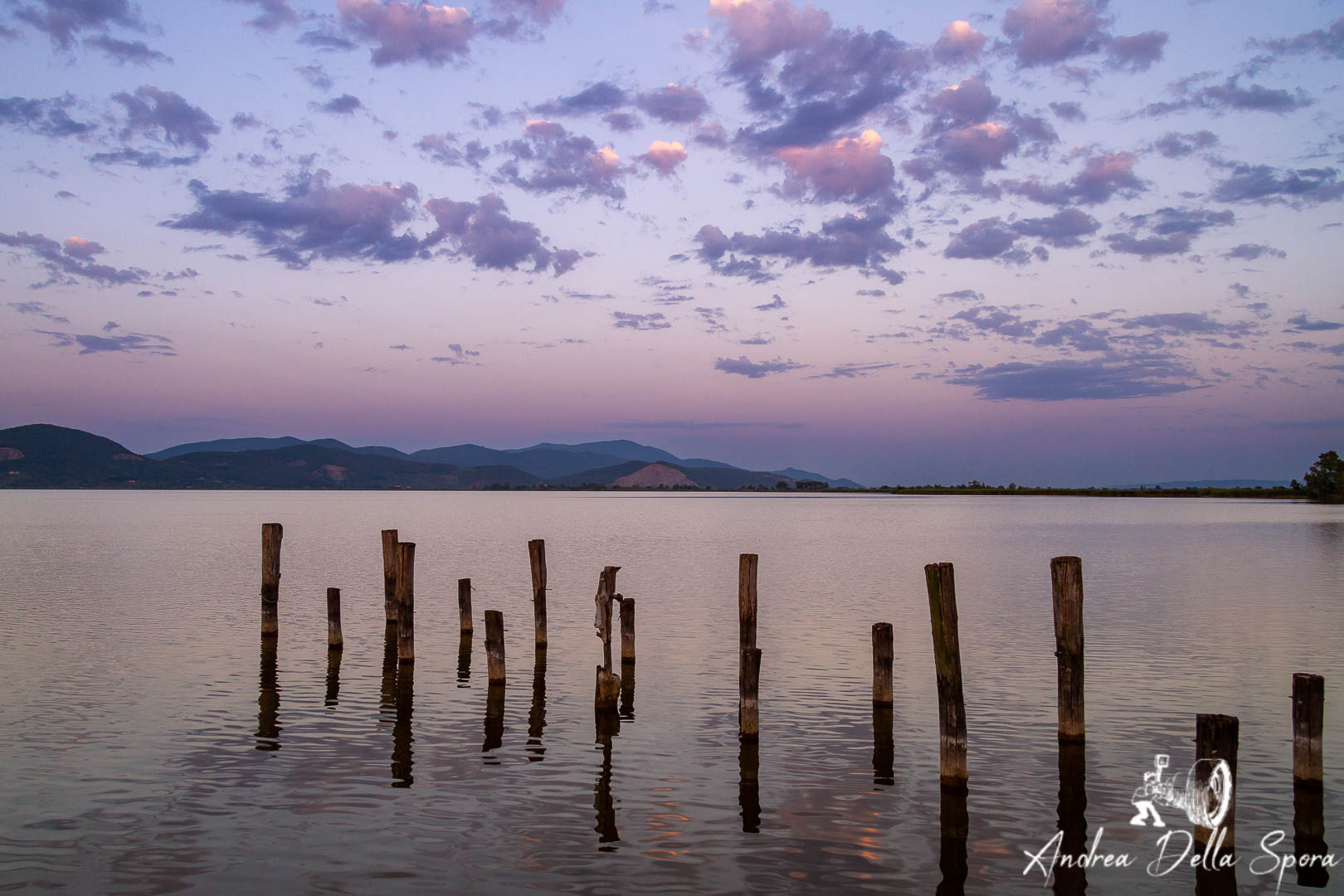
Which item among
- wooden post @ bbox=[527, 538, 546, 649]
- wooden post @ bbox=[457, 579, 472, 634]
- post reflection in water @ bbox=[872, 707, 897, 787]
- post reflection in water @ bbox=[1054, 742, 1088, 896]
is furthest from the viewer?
wooden post @ bbox=[457, 579, 472, 634]

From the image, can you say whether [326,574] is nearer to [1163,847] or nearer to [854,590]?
[854,590]

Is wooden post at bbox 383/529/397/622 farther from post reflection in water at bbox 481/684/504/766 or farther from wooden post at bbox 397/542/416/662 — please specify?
post reflection in water at bbox 481/684/504/766

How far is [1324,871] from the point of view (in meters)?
11.3

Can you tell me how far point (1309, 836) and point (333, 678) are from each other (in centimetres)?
1885

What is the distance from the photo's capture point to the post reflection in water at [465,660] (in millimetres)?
22344

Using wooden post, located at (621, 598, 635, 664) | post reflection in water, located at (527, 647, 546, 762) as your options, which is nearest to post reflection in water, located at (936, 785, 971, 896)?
post reflection in water, located at (527, 647, 546, 762)

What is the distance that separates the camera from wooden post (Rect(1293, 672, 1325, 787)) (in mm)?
12539

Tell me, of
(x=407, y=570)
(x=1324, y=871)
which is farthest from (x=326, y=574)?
(x=1324, y=871)

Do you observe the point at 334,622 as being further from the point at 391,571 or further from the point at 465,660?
the point at 465,660

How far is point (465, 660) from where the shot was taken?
2478 cm

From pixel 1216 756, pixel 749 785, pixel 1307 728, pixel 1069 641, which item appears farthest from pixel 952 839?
pixel 1307 728

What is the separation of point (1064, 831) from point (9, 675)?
22046mm

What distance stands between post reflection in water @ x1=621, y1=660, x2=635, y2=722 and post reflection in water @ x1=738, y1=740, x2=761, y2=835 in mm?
3103

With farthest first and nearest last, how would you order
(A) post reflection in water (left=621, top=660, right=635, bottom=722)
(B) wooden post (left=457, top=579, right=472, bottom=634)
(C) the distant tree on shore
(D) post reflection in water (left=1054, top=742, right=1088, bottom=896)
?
1. (C) the distant tree on shore
2. (B) wooden post (left=457, top=579, right=472, bottom=634)
3. (A) post reflection in water (left=621, top=660, right=635, bottom=722)
4. (D) post reflection in water (left=1054, top=742, right=1088, bottom=896)
